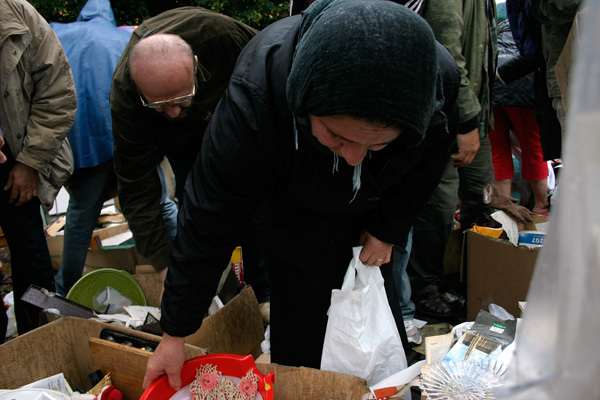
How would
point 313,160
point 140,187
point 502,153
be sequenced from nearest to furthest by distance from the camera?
point 313,160 → point 140,187 → point 502,153

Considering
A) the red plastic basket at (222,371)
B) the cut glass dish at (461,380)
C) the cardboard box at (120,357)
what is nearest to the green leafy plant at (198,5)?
the cardboard box at (120,357)

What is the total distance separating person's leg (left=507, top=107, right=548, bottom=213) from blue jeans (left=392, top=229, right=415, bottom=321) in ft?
4.53

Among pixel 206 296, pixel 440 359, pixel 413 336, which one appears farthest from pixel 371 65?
pixel 413 336

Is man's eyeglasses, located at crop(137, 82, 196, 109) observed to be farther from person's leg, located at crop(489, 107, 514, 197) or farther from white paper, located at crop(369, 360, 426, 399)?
person's leg, located at crop(489, 107, 514, 197)

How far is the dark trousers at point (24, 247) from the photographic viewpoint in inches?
74.9

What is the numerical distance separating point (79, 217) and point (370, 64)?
1.91 meters

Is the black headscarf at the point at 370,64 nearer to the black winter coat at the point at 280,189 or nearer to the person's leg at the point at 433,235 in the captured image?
the black winter coat at the point at 280,189

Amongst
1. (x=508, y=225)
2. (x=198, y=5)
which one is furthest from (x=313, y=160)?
(x=198, y=5)

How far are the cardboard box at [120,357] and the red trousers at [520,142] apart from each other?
6.50 ft

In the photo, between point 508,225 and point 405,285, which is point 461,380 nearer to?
point 405,285

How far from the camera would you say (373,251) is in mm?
1310

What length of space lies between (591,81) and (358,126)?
46cm

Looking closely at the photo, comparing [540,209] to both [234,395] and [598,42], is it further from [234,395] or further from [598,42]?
[598,42]

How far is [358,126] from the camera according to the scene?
0.76 metres
